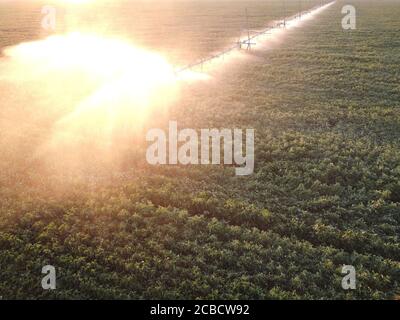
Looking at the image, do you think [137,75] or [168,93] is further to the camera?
[137,75]

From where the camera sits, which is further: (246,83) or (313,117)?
(246,83)

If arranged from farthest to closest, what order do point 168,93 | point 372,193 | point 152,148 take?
1. point 168,93
2. point 152,148
3. point 372,193

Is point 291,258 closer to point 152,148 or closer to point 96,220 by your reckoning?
point 96,220

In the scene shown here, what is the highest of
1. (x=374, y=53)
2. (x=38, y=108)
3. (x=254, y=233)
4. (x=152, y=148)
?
(x=374, y=53)

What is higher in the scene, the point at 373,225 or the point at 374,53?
the point at 374,53

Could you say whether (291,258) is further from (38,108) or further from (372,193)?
(38,108)
